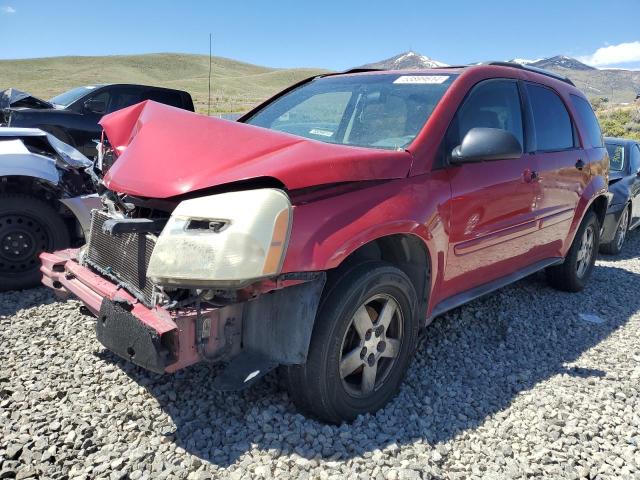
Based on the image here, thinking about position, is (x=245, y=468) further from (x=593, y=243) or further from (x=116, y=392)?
(x=593, y=243)

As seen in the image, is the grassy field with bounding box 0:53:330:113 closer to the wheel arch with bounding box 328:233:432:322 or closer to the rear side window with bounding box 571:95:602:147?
the rear side window with bounding box 571:95:602:147

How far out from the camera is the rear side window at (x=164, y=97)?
367 inches

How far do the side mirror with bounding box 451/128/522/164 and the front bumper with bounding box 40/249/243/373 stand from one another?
1.52 meters

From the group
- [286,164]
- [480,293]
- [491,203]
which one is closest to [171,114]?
[286,164]

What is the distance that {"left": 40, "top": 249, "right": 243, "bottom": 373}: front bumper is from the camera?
216cm

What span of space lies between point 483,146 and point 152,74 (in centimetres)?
10664

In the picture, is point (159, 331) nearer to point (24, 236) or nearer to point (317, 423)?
point (317, 423)

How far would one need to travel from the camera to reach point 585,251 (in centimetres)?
523

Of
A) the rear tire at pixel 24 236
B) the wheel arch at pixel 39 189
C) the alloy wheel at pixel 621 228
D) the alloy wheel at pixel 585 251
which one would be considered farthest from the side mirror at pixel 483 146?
the alloy wheel at pixel 621 228

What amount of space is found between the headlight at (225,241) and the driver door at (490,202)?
1330 millimetres

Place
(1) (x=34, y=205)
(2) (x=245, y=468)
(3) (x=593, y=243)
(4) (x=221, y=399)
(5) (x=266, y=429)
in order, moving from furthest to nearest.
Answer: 1. (3) (x=593, y=243)
2. (1) (x=34, y=205)
3. (4) (x=221, y=399)
4. (5) (x=266, y=429)
5. (2) (x=245, y=468)

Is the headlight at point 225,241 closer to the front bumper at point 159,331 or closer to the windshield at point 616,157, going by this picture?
the front bumper at point 159,331

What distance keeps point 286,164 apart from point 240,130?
484mm

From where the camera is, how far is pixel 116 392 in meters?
2.84
